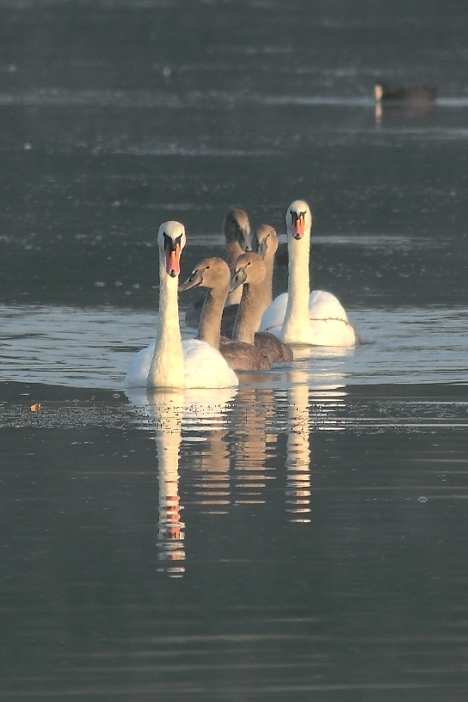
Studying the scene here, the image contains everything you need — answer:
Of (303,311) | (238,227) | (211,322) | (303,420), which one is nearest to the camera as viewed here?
(303,420)

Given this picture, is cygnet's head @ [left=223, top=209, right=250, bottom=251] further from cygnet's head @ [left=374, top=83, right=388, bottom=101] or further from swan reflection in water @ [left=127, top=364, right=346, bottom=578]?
cygnet's head @ [left=374, top=83, right=388, bottom=101]

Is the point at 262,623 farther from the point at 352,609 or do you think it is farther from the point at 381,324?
the point at 381,324

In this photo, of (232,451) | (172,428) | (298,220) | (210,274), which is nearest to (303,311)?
(298,220)

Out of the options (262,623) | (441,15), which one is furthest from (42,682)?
(441,15)

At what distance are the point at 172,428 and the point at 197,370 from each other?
1744 mm

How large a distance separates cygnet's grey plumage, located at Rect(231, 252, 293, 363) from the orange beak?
6.29 ft

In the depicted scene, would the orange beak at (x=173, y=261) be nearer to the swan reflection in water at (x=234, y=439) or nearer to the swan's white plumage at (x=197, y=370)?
the swan's white plumage at (x=197, y=370)

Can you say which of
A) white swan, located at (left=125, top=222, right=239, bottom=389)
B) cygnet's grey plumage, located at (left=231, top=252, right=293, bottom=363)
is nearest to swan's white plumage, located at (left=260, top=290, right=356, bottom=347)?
cygnet's grey plumage, located at (left=231, top=252, right=293, bottom=363)

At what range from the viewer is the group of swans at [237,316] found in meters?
14.0

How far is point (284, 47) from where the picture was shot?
66.2 m

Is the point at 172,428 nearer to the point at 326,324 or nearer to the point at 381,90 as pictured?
the point at 326,324

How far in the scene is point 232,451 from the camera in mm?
11477

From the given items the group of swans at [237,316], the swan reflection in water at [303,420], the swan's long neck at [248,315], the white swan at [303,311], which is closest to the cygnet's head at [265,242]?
the group of swans at [237,316]

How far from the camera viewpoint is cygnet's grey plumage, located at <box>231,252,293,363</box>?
53.3ft
